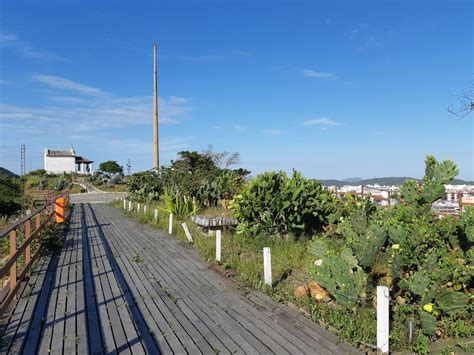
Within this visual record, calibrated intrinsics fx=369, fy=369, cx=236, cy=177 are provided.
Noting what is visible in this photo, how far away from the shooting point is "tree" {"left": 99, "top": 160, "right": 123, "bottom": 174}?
68.1 meters

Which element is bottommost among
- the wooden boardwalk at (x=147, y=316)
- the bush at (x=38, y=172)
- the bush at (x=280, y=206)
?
the wooden boardwalk at (x=147, y=316)

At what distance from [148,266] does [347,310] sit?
415 centimetres

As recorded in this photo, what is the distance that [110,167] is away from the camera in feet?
225

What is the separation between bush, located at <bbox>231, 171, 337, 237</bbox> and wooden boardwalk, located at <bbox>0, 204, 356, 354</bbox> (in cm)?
182

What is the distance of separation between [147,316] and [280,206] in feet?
14.7

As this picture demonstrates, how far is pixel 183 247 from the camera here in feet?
30.3

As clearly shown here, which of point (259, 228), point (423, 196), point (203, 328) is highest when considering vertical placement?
point (423, 196)

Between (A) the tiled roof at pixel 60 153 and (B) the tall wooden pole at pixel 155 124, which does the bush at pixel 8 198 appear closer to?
(B) the tall wooden pole at pixel 155 124

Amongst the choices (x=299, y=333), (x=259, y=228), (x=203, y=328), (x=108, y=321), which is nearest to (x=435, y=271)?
(x=299, y=333)

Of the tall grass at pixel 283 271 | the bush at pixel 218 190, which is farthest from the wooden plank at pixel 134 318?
the bush at pixel 218 190

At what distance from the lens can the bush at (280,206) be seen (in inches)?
327

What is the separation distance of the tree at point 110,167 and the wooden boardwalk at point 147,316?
63726 mm

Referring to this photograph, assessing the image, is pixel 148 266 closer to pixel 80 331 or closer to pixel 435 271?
pixel 80 331

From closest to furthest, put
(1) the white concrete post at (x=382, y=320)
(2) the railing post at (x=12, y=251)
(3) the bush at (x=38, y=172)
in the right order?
(1) the white concrete post at (x=382, y=320), (2) the railing post at (x=12, y=251), (3) the bush at (x=38, y=172)
